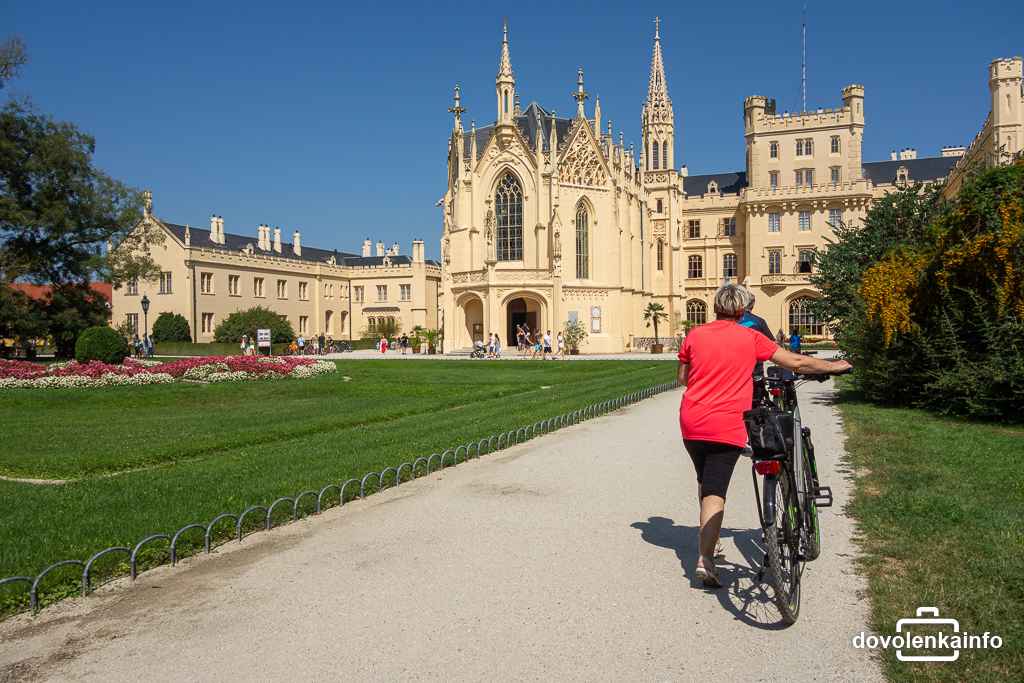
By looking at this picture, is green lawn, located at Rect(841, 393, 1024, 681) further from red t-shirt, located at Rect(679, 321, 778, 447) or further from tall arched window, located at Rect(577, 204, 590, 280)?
tall arched window, located at Rect(577, 204, 590, 280)

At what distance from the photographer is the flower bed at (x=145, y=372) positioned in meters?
24.2

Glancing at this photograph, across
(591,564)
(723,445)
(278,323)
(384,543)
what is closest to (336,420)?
(384,543)

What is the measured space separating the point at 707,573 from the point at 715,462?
0.87 metres

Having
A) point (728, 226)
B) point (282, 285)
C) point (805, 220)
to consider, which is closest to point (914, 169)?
point (805, 220)

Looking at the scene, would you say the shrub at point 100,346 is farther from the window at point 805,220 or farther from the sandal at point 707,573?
the window at point 805,220

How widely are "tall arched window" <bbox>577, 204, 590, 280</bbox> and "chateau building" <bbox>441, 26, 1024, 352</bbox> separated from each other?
0.10m

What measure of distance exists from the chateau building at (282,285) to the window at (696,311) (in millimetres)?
24773

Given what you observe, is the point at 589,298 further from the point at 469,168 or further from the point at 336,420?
the point at 336,420

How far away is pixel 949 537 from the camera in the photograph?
6.62m

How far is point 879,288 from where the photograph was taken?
51.4ft

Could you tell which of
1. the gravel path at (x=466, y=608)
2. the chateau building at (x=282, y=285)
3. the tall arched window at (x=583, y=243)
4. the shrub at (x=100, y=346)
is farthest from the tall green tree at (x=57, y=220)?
the gravel path at (x=466, y=608)

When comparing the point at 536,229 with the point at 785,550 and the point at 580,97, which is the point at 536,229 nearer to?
the point at 580,97

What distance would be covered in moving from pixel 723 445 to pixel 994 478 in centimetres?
555

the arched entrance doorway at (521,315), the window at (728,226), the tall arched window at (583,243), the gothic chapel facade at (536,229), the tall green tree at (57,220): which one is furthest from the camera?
the window at (728,226)
